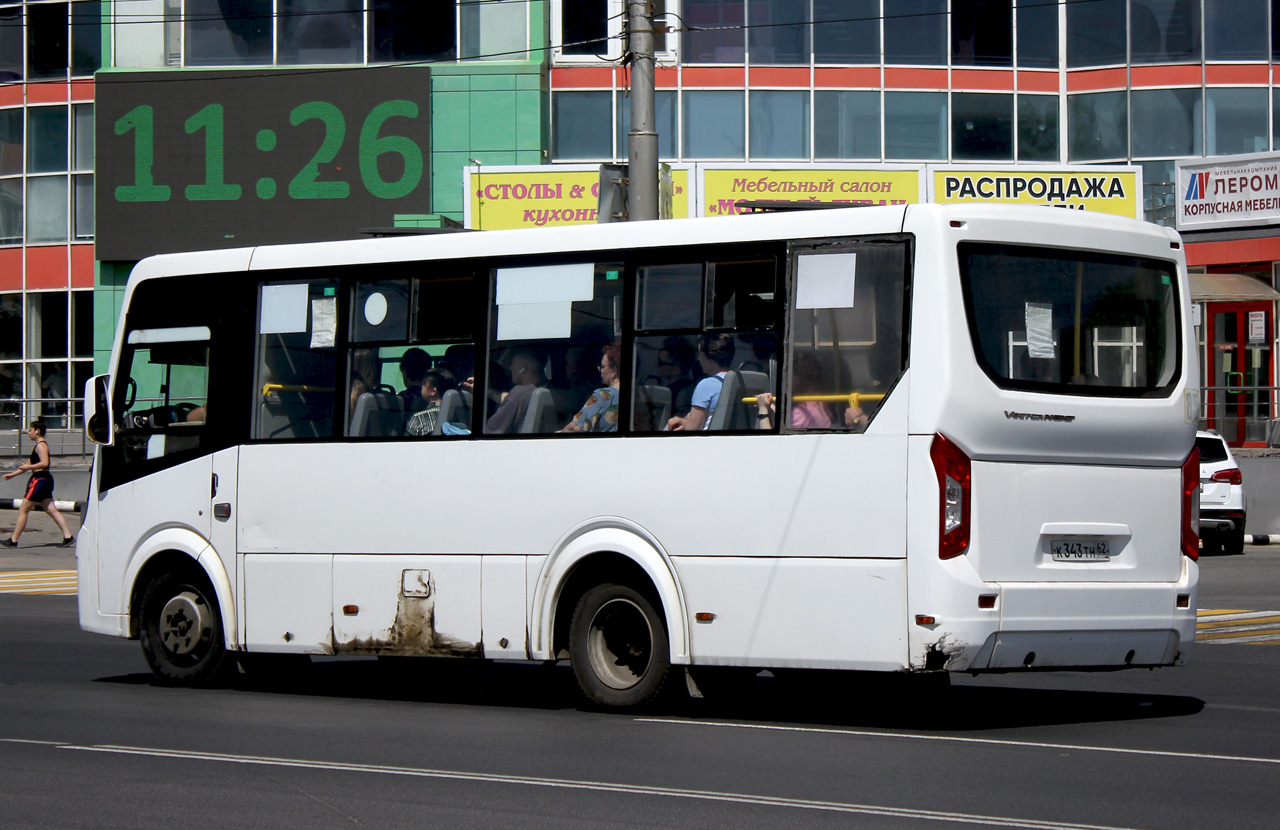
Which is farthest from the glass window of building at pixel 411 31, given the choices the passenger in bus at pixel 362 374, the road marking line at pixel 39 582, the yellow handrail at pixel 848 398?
the yellow handrail at pixel 848 398

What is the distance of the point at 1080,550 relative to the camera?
909 cm

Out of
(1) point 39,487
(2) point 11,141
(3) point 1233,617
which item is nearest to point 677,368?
(3) point 1233,617

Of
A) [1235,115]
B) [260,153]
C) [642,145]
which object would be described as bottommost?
[642,145]

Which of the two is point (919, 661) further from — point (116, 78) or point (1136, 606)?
point (116, 78)

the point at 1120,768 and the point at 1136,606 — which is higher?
the point at 1136,606

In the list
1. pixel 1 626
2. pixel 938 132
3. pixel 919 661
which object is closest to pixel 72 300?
A: pixel 938 132

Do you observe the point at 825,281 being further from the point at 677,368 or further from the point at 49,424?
the point at 49,424

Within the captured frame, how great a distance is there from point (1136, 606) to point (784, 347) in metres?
2.30

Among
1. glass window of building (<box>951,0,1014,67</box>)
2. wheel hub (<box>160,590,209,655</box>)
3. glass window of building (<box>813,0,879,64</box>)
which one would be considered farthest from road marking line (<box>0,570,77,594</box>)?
glass window of building (<box>951,0,1014,67</box>)

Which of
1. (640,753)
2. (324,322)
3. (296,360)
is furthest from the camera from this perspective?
(296,360)

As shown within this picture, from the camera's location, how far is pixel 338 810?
701 centimetres

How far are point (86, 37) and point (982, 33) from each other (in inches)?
787

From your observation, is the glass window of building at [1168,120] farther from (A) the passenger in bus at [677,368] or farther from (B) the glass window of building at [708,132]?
(A) the passenger in bus at [677,368]

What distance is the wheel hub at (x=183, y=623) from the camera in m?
11.6
